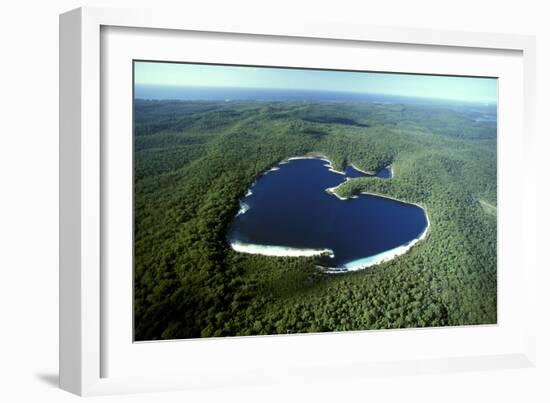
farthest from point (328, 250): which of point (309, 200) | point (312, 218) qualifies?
point (309, 200)

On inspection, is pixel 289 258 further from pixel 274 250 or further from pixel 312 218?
pixel 312 218

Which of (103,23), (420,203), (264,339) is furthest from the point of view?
(420,203)

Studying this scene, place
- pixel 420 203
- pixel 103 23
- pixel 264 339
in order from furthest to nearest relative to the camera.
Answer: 1. pixel 420 203
2. pixel 264 339
3. pixel 103 23

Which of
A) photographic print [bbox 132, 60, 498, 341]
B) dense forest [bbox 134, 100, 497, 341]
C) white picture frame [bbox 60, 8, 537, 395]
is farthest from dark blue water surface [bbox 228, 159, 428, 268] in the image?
white picture frame [bbox 60, 8, 537, 395]

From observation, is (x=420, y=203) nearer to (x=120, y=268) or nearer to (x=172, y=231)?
(x=172, y=231)

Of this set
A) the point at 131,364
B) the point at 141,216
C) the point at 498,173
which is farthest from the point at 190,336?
the point at 498,173

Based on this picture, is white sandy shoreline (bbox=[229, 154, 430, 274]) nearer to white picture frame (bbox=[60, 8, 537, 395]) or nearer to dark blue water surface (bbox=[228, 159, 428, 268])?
dark blue water surface (bbox=[228, 159, 428, 268])

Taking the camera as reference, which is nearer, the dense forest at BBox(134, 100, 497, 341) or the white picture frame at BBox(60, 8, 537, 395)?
the white picture frame at BBox(60, 8, 537, 395)
